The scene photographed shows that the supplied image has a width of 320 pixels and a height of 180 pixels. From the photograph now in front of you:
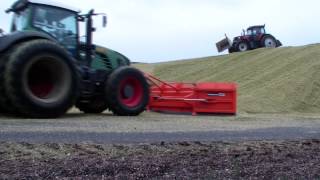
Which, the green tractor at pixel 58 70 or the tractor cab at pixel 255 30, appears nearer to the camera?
the green tractor at pixel 58 70

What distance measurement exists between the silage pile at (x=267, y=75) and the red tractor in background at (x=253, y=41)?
12.3ft

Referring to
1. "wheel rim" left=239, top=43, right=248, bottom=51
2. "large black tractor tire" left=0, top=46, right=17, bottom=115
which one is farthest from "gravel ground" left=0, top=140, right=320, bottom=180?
"wheel rim" left=239, top=43, right=248, bottom=51

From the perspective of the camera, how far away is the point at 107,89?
44.2 feet

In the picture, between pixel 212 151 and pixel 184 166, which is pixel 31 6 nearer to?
pixel 212 151

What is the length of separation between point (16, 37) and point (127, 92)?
334cm

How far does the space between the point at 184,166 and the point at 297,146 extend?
2.79m

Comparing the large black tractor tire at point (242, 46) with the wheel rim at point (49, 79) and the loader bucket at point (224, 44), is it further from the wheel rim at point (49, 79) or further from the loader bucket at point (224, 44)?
the wheel rim at point (49, 79)

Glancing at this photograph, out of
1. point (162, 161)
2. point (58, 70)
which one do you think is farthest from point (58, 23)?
point (162, 161)

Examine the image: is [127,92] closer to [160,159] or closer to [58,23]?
[58,23]

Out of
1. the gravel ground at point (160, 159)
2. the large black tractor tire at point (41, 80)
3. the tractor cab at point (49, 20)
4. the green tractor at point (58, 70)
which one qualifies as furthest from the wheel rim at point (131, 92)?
the gravel ground at point (160, 159)

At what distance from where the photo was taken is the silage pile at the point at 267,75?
22.6 metres

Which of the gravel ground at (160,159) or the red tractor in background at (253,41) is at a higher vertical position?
the red tractor in background at (253,41)

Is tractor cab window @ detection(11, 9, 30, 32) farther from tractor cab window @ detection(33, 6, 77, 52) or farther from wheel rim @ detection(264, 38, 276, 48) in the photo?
wheel rim @ detection(264, 38, 276, 48)

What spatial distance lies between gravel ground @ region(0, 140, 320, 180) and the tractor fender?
13.9 ft
